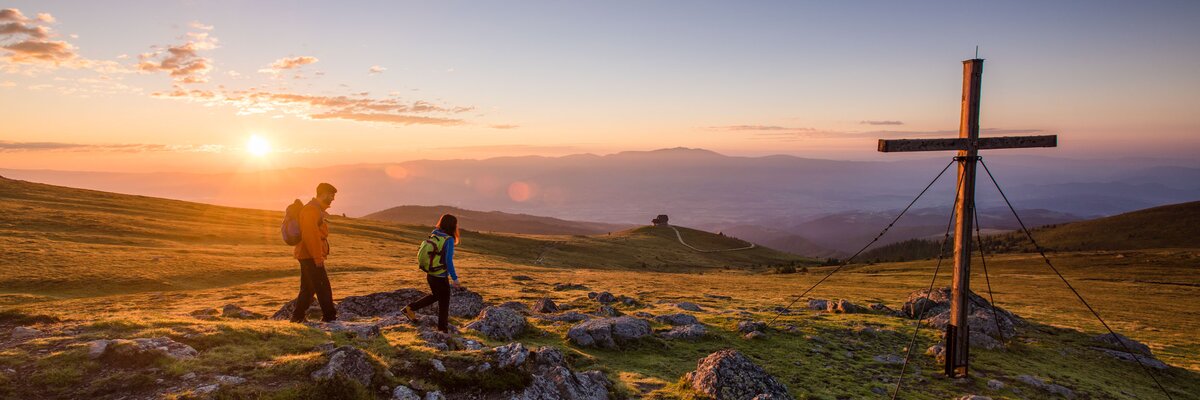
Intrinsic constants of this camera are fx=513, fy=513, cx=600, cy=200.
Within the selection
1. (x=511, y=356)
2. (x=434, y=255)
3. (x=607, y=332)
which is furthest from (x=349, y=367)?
(x=607, y=332)

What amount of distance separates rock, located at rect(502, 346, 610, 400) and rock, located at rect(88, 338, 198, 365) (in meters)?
5.09

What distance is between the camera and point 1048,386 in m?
11.8

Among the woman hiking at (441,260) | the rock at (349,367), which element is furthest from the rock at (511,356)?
the woman hiking at (441,260)

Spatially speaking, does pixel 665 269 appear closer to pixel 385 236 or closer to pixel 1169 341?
pixel 385 236

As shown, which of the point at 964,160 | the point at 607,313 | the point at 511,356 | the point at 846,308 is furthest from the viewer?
the point at 846,308

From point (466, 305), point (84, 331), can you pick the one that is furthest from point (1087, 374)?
point (84, 331)

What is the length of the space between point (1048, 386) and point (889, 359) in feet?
10.4

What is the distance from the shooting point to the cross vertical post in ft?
37.7

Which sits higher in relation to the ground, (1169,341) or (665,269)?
(1169,341)

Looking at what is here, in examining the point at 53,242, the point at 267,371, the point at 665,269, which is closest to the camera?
the point at 267,371

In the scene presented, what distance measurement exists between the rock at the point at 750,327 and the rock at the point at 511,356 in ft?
27.1

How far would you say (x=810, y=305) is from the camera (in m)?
21.4

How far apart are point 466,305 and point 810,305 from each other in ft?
46.3

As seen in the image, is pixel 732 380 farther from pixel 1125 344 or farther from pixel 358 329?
pixel 1125 344
